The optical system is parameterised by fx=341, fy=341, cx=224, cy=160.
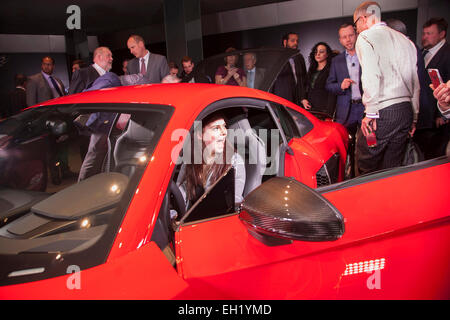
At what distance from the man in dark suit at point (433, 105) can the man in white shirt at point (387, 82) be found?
0.38m

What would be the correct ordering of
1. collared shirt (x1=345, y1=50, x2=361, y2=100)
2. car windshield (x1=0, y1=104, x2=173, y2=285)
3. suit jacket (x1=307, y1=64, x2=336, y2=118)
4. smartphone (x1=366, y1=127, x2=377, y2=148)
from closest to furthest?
car windshield (x1=0, y1=104, x2=173, y2=285) < smartphone (x1=366, y1=127, x2=377, y2=148) < collared shirt (x1=345, y1=50, x2=361, y2=100) < suit jacket (x1=307, y1=64, x2=336, y2=118)

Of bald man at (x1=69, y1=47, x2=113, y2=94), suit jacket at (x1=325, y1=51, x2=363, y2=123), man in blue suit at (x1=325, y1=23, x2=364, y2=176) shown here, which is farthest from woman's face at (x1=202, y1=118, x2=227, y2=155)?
bald man at (x1=69, y1=47, x2=113, y2=94)

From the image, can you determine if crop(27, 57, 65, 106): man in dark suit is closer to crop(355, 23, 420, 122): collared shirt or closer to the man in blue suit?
the man in blue suit

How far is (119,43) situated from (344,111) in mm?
13837

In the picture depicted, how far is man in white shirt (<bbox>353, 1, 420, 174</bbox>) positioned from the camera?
8.03ft

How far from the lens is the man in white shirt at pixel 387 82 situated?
245 centimetres

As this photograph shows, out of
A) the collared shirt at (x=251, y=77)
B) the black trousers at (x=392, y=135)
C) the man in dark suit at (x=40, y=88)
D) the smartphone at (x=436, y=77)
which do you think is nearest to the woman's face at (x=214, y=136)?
the smartphone at (x=436, y=77)

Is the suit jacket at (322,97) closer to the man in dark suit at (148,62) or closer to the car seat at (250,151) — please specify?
the man in dark suit at (148,62)

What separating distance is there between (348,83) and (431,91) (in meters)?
0.81

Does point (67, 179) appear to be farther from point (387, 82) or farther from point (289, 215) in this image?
point (387, 82)

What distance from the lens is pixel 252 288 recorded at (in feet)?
2.89

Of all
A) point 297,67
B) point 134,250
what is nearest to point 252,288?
point 134,250

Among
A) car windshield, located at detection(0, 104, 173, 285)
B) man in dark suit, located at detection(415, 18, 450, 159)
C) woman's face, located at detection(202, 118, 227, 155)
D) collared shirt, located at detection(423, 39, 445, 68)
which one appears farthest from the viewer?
collared shirt, located at detection(423, 39, 445, 68)

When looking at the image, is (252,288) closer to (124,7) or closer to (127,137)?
(127,137)
